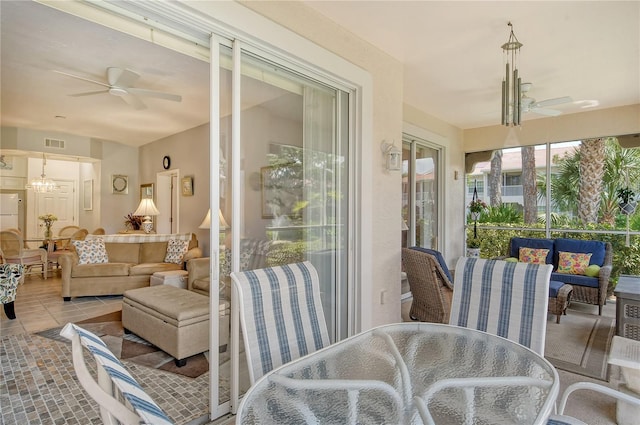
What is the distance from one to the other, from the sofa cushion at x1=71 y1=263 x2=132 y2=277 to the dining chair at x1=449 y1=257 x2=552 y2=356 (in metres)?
4.84

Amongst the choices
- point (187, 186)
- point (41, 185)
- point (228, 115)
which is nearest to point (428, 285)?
point (228, 115)

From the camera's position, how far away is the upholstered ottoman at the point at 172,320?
2848 mm

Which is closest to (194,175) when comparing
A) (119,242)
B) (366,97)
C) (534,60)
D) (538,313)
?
(119,242)

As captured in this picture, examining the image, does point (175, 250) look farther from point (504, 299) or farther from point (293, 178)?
point (504, 299)

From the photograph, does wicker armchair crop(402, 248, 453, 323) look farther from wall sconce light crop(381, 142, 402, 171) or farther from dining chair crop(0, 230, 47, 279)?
dining chair crop(0, 230, 47, 279)

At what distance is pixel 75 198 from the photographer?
28.0 feet

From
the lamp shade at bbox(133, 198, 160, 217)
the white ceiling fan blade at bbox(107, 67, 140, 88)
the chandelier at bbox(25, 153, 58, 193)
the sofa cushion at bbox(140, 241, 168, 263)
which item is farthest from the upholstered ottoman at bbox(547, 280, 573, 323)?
the chandelier at bbox(25, 153, 58, 193)

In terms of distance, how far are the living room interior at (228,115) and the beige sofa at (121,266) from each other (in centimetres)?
79

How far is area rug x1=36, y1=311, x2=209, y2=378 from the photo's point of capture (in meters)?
2.84

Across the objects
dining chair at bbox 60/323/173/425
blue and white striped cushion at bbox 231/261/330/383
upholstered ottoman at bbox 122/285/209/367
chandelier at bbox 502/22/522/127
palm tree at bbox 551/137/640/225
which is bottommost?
upholstered ottoman at bbox 122/285/209/367

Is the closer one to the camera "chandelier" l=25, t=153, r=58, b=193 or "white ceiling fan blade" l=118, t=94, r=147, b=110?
"white ceiling fan blade" l=118, t=94, r=147, b=110

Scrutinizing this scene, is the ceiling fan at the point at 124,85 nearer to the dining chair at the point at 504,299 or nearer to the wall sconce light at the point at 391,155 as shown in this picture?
the wall sconce light at the point at 391,155

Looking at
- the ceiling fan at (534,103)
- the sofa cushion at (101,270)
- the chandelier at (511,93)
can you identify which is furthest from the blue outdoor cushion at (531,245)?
the sofa cushion at (101,270)

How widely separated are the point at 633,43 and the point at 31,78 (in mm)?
6232
